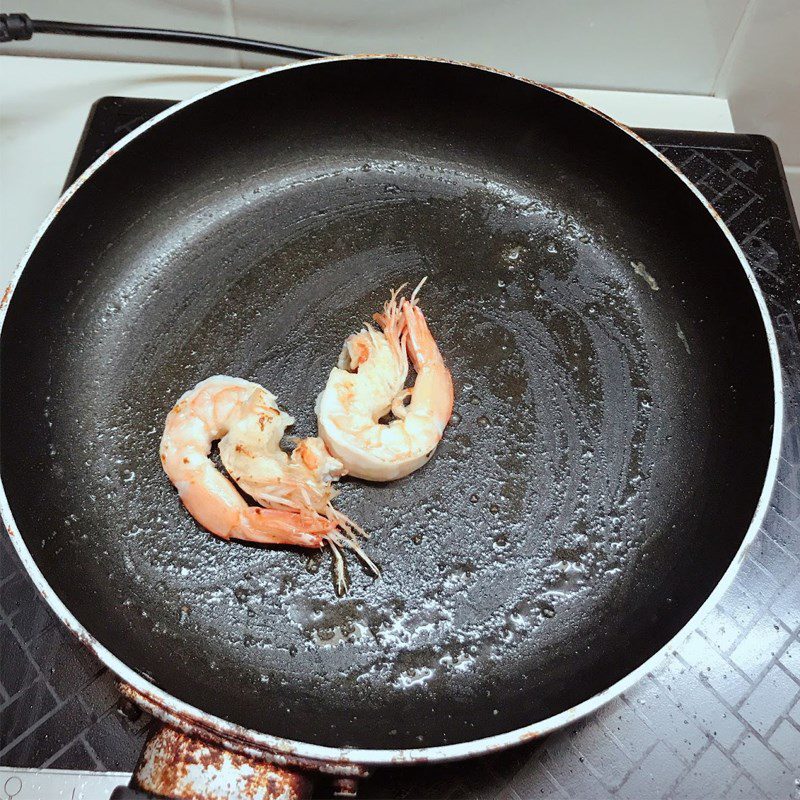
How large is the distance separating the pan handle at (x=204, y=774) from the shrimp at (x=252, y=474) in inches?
9.9

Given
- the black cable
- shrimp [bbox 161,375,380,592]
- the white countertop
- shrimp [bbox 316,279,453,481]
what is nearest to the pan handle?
shrimp [bbox 161,375,380,592]

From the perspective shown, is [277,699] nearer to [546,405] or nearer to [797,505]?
[546,405]

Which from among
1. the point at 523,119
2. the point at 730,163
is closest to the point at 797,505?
the point at 730,163

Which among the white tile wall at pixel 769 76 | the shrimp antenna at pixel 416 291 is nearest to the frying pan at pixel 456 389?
the shrimp antenna at pixel 416 291

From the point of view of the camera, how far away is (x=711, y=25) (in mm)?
1293

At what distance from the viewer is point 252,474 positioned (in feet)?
3.33

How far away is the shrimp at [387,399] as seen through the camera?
1.01 metres

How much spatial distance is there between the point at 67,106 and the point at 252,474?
2.72 ft

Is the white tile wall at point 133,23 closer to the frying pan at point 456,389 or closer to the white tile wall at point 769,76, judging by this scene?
the frying pan at point 456,389

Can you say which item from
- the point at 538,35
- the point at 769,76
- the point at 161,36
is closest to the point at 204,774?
the point at 161,36

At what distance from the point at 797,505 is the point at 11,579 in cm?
106

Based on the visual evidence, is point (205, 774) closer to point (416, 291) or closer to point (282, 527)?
point (282, 527)

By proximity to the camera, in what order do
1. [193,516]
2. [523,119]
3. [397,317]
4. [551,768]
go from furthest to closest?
1. [523,119]
2. [397,317]
3. [193,516]
4. [551,768]

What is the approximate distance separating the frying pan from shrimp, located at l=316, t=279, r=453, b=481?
0.05m
